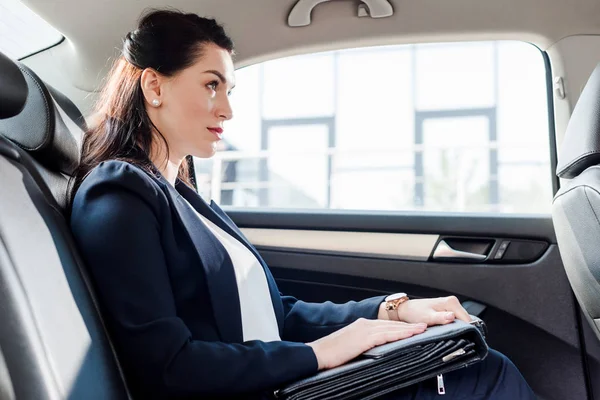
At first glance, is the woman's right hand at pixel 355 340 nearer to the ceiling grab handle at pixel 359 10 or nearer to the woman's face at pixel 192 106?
the woman's face at pixel 192 106

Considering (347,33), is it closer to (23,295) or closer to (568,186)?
(568,186)

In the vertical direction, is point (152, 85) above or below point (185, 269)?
above

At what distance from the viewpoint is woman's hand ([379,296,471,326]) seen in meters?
1.30

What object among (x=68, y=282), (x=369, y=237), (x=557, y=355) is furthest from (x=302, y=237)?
(x=68, y=282)

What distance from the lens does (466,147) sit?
3.90 m

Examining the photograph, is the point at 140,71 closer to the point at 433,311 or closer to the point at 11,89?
the point at 11,89

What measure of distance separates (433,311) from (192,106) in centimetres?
66

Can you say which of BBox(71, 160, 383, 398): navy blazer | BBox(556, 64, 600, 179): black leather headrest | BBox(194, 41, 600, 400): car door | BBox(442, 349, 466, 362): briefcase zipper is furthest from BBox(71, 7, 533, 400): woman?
BBox(556, 64, 600, 179): black leather headrest

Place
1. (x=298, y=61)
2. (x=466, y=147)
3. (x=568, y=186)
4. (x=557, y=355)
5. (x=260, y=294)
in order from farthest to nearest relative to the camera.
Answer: (x=466, y=147) → (x=298, y=61) → (x=557, y=355) → (x=568, y=186) → (x=260, y=294)

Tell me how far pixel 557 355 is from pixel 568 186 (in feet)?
1.69

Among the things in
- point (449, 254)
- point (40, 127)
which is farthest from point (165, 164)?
point (449, 254)

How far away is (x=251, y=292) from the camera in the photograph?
1.33 meters

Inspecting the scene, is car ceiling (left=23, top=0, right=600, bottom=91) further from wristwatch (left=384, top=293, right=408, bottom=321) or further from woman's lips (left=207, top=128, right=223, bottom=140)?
wristwatch (left=384, top=293, right=408, bottom=321)

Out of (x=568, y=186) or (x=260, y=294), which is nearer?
(x=260, y=294)
